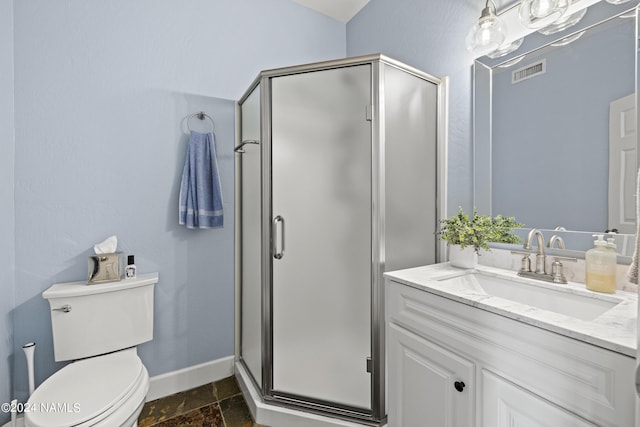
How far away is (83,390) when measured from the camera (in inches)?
44.6

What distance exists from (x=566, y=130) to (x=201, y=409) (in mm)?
2315

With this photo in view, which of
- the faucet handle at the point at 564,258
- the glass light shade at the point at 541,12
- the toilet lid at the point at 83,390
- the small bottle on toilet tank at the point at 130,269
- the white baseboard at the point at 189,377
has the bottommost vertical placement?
the white baseboard at the point at 189,377

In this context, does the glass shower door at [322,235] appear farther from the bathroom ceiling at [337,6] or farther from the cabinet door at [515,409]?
the bathroom ceiling at [337,6]

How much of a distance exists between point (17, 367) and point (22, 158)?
107 centimetres

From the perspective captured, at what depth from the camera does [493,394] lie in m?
0.84

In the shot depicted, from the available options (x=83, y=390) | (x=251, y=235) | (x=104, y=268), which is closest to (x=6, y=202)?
(x=104, y=268)

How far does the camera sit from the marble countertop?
0.65 m

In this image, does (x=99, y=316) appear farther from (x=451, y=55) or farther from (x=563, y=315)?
(x=451, y=55)

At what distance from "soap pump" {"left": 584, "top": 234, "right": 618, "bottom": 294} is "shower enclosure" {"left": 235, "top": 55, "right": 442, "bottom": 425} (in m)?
0.69

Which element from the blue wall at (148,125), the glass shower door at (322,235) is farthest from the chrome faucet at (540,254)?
the glass shower door at (322,235)

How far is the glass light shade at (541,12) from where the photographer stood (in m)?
1.13

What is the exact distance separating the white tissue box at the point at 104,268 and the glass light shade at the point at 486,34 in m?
2.15

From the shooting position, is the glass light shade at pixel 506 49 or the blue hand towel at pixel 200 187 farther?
the blue hand towel at pixel 200 187

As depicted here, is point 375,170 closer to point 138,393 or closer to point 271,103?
point 271,103
